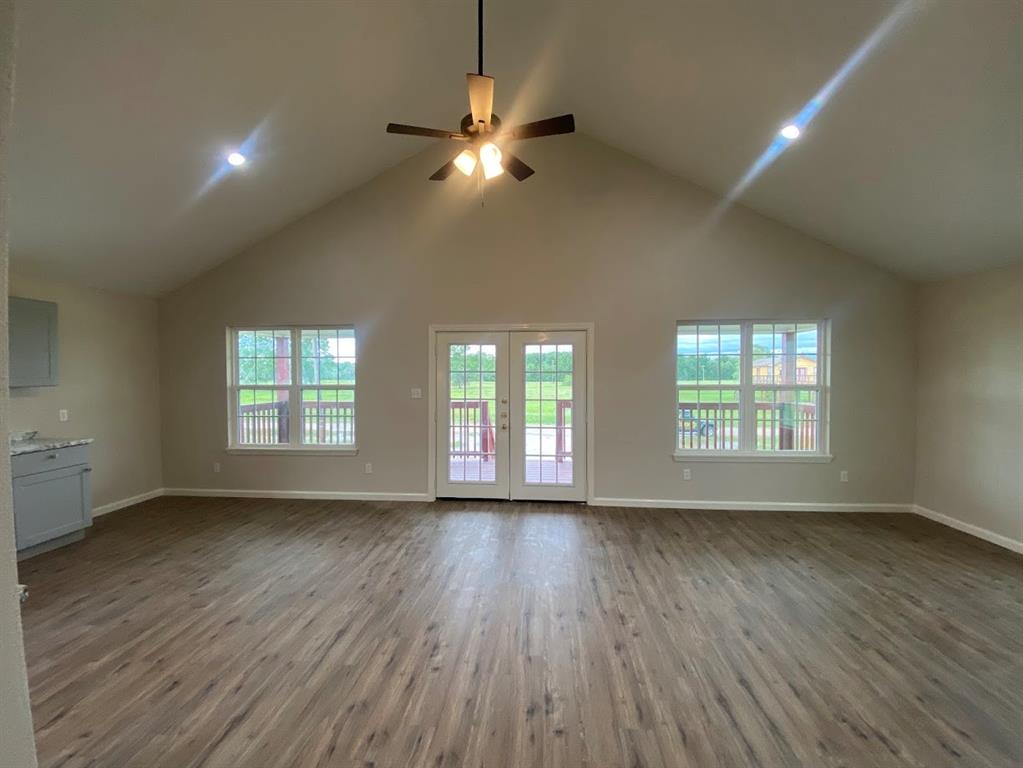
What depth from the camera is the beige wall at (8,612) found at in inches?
23.0

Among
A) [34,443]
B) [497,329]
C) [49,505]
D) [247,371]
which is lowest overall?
[49,505]

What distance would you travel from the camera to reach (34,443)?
3939 mm

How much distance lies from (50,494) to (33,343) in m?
1.35

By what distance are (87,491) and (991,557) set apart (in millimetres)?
7757

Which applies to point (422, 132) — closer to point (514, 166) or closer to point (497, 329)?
point (514, 166)

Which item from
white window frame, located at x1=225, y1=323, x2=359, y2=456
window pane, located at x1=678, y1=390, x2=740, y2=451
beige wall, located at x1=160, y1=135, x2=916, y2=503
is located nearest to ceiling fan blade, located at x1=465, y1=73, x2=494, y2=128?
beige wall, located at x1=160, y1=135, x2=916, y2=503

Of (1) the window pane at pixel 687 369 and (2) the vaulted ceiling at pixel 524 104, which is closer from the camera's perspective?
(2) the vaulted ceiling at pixel 524 104

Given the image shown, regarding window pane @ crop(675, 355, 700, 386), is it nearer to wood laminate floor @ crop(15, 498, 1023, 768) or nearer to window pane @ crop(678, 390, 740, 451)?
window pane @ crop(678, 390, 740, 451)

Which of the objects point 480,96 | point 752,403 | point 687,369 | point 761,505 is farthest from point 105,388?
point 761,505

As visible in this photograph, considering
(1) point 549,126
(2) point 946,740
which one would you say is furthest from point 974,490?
(1) point 549,126

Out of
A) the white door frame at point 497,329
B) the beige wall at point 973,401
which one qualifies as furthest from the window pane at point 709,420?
the beige wall at point 973,401

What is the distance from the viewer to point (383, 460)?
542 centimetres

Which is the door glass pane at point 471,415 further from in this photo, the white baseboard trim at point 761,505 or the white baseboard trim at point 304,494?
the white baseboard trim at point 761,505

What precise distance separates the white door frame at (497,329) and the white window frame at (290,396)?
0.94m
